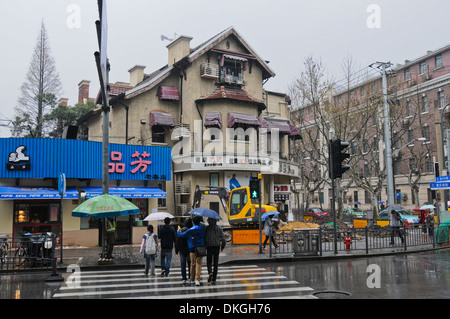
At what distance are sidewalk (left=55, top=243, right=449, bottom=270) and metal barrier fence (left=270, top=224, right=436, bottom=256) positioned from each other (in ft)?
1.05

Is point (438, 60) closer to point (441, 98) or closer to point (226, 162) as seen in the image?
point (441, 98)

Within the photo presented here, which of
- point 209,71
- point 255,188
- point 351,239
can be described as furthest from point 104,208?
point 209,71

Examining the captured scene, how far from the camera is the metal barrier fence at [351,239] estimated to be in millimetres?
16453

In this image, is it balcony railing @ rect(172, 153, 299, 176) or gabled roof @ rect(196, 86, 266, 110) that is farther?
gabled roof @ rect(196, 86, 266, 110)

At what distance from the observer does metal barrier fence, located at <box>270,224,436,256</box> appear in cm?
1645

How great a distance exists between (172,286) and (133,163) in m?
12.1

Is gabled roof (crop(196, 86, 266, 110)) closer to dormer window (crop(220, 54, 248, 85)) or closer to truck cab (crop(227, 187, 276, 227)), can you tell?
dormer window (crop(220, 54, 248, 85))

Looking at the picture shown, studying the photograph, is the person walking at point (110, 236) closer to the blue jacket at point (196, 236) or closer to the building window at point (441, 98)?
the blue jacket at point (196, 236)

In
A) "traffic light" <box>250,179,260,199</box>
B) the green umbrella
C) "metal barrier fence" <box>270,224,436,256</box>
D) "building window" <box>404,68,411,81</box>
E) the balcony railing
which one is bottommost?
"metal barrier fence" <box>270,224,436,256</box>

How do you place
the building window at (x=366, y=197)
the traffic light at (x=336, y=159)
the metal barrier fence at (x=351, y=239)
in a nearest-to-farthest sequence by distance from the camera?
the traffic light at (x=336, y=159) < the metal barrier fence at (x=351, y=239) < the building window at (x=366, y=197)

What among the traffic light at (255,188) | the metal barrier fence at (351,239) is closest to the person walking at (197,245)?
the metal barrier fence at (351,239)

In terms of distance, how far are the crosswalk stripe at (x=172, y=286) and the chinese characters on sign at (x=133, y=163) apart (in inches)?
336

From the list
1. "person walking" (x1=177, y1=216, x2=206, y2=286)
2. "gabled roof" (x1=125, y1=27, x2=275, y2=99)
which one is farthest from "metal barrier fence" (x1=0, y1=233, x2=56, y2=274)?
"gabled roof" (x1=125, y1=27, x2=275, y2=99)

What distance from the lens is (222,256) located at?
1667 cm
